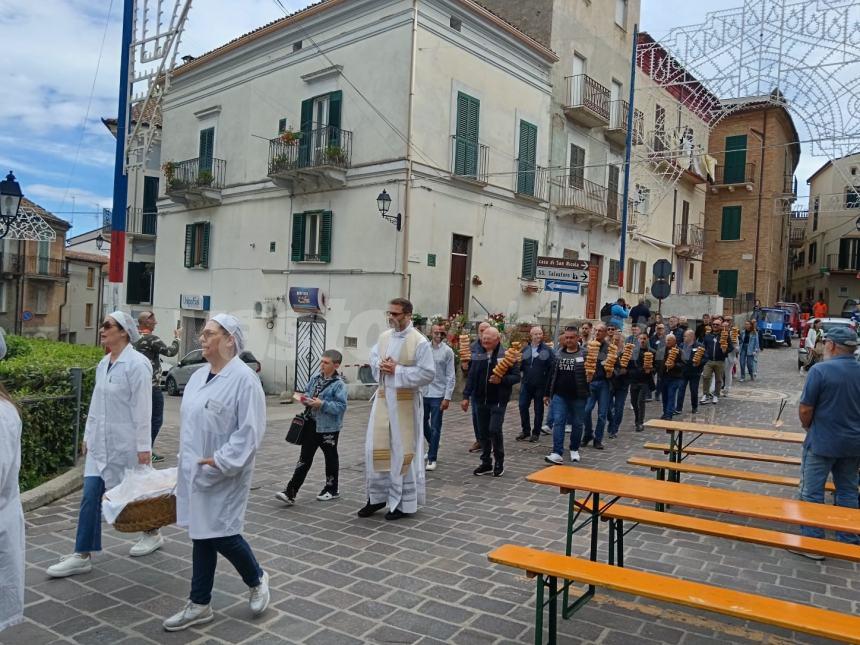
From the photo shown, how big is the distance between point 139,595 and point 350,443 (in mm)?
5919

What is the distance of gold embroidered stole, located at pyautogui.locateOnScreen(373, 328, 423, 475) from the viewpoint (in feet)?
20.3

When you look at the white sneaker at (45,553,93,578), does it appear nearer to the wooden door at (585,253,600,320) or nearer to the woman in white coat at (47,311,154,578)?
the woman in white coat at (47,311,154,578)

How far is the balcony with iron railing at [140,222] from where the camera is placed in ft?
92.6

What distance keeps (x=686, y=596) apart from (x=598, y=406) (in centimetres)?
737

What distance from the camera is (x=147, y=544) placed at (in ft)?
17.0

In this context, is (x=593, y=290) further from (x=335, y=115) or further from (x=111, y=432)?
(x=111, y=432)

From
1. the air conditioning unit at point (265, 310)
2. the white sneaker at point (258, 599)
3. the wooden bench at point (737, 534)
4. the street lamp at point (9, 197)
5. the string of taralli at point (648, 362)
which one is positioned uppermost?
the street lamp at point (9, 197)

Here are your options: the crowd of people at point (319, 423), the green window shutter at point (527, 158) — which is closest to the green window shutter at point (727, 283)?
the green window shutter at point (527, 158)

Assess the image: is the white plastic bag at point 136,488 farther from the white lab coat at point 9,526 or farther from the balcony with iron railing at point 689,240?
the balcony with iron railing at point 689,240

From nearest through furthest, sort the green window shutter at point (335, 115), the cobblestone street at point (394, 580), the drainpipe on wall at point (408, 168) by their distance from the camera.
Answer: the cobblestone street at point (394, 580) → the drainpipe on wall at point (408, 168) → the green window shutter at point (335, 115)

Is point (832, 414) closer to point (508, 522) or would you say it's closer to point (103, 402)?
point (508, 522)

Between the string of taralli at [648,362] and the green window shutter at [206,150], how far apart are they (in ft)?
53.5

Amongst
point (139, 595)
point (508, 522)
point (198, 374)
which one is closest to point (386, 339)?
point (508, 522)

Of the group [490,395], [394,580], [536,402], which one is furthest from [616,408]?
[394,580]
